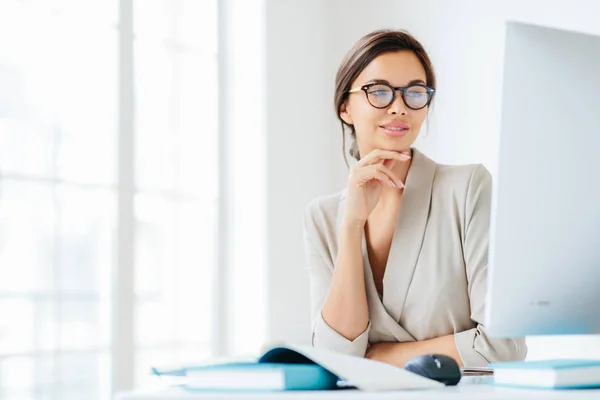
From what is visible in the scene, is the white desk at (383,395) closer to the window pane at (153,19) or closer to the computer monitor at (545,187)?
the computer monitor at (545,187)

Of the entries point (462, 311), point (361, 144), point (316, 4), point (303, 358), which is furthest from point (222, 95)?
point (303, 358)

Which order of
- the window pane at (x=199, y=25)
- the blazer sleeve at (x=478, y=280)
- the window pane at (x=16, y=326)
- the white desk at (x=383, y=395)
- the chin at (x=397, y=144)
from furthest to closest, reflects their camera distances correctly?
the window pane at (x=199, y=25) → the window pane at (x=16, y=326) → the chin at (x=397, y=144) → the blazer sleeve at (x=478, y=280) → the white desk at (x=383, y=395)

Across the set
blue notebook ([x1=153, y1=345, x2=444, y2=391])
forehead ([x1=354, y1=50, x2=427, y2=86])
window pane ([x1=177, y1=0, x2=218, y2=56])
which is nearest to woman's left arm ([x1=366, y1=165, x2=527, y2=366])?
forehead ([x1=354, y1=50, x2=427, y2=86])

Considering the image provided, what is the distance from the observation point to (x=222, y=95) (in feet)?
14.6

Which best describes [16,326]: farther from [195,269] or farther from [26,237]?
[195,269]

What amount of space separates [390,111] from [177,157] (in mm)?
2187

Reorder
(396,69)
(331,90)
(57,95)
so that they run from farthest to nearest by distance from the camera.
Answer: (331,90)
(57,95)
(396,69)

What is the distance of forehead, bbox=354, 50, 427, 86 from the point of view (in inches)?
87.0

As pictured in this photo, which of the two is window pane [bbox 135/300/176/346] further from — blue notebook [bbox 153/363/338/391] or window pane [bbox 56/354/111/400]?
blue notebook [bbox 153/363/338/391]

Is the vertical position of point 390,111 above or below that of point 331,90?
below

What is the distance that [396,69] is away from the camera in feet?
7.27

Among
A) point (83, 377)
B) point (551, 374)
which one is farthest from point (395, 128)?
point (83, 377)

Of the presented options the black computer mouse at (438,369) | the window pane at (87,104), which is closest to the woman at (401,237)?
the black computer mouse at (438,369)

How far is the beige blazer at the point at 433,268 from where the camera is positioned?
211cm
